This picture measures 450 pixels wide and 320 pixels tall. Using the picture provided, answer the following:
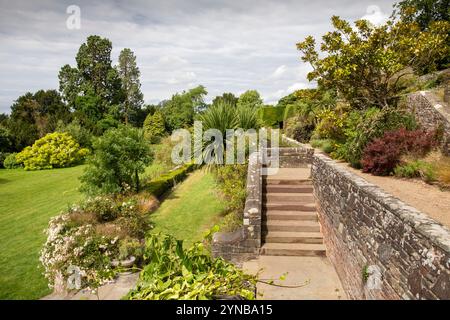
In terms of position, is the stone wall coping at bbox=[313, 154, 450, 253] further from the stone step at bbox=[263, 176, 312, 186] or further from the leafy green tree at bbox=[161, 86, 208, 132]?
the leafy green tree at bbox=[161, 86, 208, 132]

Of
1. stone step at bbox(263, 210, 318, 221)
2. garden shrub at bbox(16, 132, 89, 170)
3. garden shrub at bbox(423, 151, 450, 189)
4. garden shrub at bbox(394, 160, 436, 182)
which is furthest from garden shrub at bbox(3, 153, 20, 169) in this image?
garden shrub at bbox(423, 151, 450, 189)

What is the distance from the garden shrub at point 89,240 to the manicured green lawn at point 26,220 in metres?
0.52

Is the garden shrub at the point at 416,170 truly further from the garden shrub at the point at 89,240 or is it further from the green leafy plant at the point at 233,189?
the garden shrub at the point at 89,240

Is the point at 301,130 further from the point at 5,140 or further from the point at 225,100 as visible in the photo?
the point at 5,140

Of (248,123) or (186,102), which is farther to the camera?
(186,102)

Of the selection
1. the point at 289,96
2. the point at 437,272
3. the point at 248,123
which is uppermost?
the point at 289,96

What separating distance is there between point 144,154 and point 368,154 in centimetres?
800

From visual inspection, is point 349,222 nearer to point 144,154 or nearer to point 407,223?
point 407,223

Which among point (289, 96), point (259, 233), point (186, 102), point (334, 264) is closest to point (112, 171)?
point (259, 233)

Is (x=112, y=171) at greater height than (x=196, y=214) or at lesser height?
greater

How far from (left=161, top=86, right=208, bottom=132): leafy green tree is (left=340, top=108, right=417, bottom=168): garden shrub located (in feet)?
115

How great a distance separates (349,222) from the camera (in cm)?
497

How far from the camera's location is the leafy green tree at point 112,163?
10.5 meters

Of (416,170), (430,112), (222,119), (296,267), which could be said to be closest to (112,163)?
(222,119)
